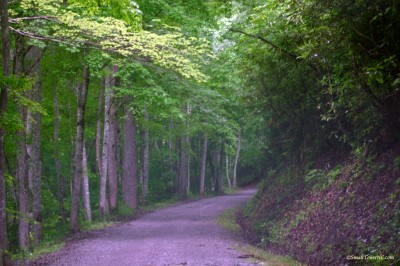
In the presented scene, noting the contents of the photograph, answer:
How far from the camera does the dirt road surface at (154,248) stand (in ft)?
34.3

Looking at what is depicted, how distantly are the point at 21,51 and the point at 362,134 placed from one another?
31.9 feet

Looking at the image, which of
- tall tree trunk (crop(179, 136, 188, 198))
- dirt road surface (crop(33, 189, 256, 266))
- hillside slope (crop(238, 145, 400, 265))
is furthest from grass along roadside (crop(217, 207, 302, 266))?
tall tree trunk (crop(179, 136, 188, 198))

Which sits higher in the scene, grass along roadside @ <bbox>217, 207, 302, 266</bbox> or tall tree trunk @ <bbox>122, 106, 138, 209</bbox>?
tall tree trunk @ <bbox>122, 106, 138, 209</bbox>

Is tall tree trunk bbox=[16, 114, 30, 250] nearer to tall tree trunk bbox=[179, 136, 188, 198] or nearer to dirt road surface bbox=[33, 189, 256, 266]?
dirt road surface bbox=[33, 189, 256, 266]

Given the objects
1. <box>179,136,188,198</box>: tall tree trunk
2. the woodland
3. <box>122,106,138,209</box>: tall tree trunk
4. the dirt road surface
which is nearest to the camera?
the woodland

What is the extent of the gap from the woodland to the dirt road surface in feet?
4.43

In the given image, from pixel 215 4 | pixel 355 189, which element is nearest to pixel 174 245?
pixel 355 189

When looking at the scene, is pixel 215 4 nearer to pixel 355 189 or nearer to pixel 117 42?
pixel 117 42

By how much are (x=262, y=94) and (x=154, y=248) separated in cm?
786

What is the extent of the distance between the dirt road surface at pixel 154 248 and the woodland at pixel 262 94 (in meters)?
1.35

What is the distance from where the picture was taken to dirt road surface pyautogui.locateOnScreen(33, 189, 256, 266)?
10448mm

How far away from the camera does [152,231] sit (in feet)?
53.8

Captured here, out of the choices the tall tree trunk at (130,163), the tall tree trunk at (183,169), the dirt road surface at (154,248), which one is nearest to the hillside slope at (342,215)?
the dirt road surface at (154,248)

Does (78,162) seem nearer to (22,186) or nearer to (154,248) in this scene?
(22,186)
